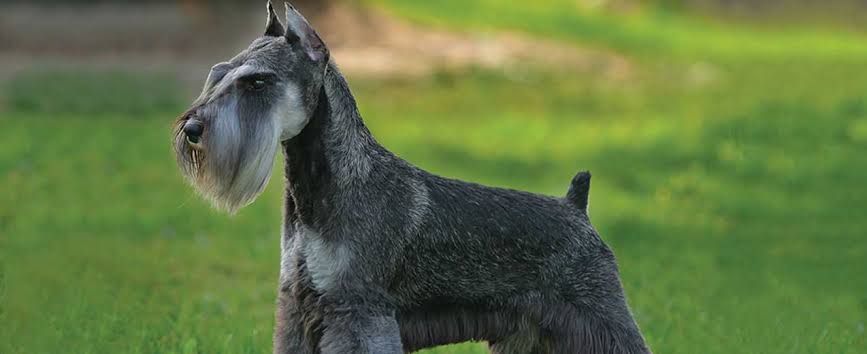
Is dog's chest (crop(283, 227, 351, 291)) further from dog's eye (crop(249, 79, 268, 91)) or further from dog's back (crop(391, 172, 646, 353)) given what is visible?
dog's eye (crop(249, 79, 268, 91))

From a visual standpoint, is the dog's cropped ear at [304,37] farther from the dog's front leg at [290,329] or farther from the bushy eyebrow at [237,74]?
the dog's front leg at [290,329]

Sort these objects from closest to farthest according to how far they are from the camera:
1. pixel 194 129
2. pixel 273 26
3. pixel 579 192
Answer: pixel 194 129 < pixel 273 26 < pixel 579 192

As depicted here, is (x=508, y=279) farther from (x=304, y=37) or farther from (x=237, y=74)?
(x=237, y=74)

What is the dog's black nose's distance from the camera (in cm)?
521

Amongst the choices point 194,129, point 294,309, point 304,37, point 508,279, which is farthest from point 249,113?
point 508,279

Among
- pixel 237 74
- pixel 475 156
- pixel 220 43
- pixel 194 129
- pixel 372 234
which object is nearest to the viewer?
pixel 194 129

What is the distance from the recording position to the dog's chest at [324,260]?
5461mm

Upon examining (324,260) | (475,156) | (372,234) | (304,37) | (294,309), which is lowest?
(294,309)

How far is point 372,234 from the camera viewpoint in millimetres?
5590

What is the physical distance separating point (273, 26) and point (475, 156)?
10.0 m

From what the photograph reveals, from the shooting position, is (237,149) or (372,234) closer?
(237,149)

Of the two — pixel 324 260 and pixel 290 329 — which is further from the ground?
pixel 324 260

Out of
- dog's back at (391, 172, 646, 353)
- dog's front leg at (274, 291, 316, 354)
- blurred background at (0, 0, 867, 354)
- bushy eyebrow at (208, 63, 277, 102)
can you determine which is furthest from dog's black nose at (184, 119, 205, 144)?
blurred background at (0, 0, 867, 354)

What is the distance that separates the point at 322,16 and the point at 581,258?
16.2 m
